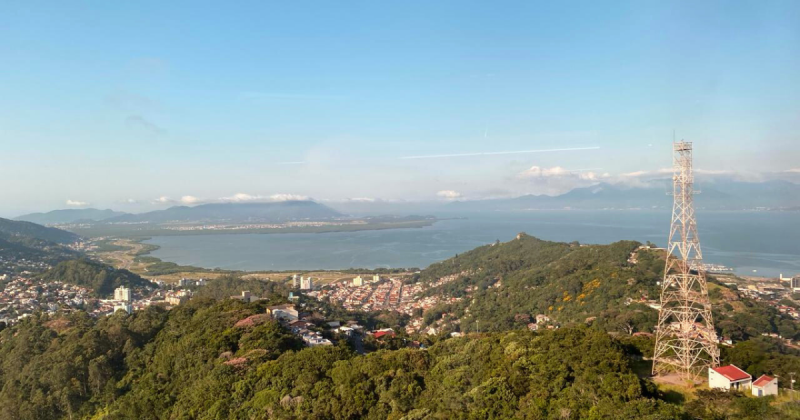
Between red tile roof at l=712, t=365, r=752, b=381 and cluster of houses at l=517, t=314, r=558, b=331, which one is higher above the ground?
red tile roof at l=712, t=365, r=752, b=381

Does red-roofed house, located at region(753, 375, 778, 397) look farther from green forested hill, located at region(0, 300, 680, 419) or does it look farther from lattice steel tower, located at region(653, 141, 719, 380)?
green forested hill, located at region(0, 300, 680, 419)

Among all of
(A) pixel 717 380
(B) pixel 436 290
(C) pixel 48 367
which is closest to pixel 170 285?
(B) pixel 436 290

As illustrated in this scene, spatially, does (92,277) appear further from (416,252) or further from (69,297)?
(416,252)

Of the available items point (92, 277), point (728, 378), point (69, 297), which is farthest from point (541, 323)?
point (92, 277)

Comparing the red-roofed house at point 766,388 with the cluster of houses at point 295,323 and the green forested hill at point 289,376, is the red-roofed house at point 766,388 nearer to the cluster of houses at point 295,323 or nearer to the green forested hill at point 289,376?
the green forested hill at point 289,376

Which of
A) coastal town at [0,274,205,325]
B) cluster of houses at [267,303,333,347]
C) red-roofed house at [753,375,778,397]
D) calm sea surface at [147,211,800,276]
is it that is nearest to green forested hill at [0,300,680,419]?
cluster of houses at [267,303,333,347]

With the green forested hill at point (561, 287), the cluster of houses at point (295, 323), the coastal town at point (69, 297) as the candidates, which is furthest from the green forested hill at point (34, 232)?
the cluster of houses at point (295, 323)
